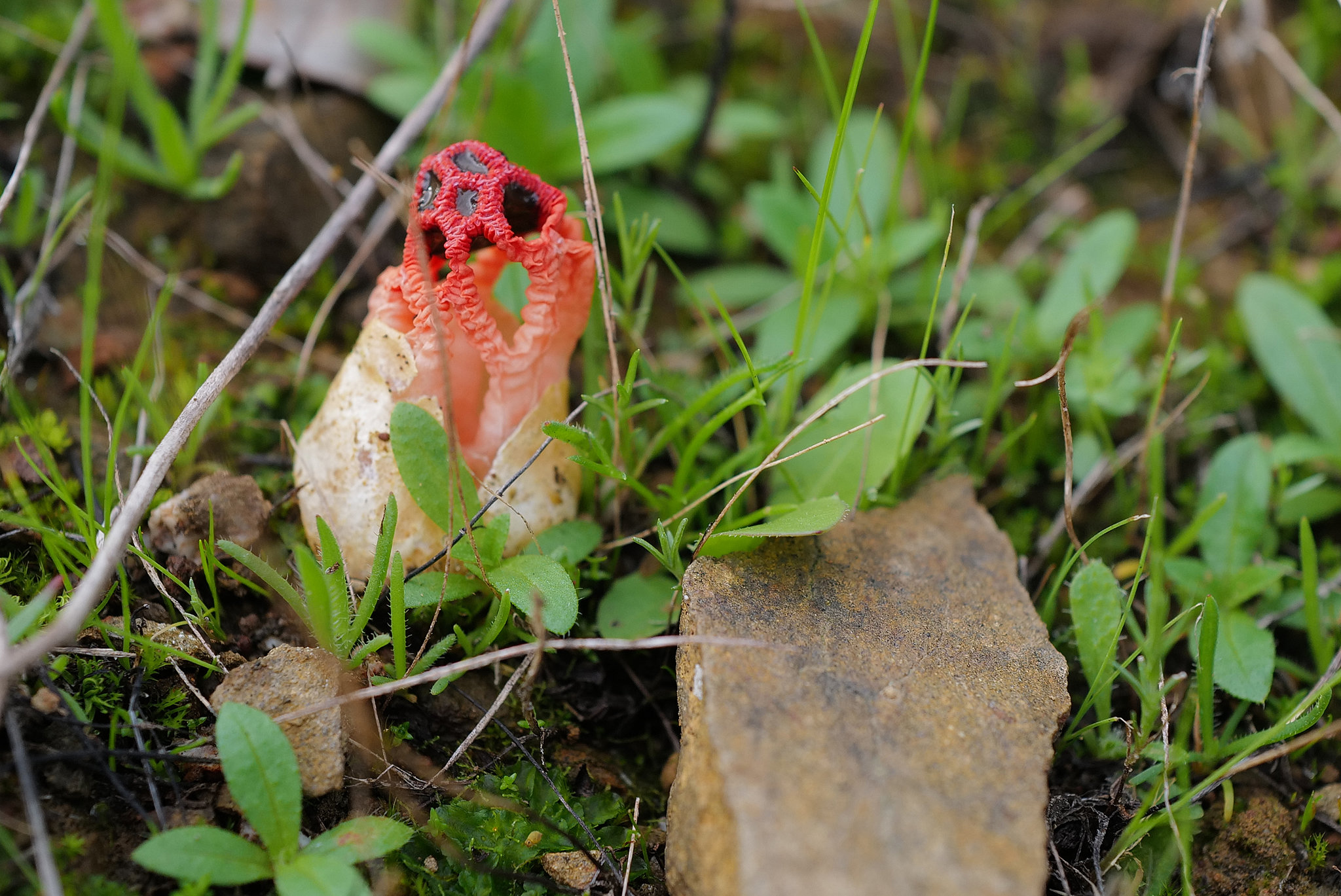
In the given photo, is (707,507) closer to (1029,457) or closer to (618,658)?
(618,658)

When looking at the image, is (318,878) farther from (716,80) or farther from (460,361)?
(716,80)

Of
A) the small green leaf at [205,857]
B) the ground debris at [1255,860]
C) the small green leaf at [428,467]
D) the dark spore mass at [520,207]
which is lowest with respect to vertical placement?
the ground debris at [1255,860]

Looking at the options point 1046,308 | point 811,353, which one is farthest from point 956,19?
point 811,353

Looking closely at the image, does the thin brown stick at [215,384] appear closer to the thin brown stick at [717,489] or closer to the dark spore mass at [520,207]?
the dark spore mass at [520,207]

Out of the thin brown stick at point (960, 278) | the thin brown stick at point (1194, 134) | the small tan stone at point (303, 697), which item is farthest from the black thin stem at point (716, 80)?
the small tan stone at point (303, 697)

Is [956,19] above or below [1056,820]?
above

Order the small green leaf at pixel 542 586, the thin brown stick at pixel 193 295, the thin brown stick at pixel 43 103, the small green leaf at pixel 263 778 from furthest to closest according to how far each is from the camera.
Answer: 1. the thin brown stick at pixel 193 295
2. the thin brown stick at pixel 43 103
3. the small green leaf at pixel 542 586
4. the small green leaf at pixel 263 778

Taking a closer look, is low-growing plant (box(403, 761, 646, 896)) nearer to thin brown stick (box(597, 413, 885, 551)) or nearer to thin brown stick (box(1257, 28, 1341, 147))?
thin brown stick (box(597, 413, 885, 551))
